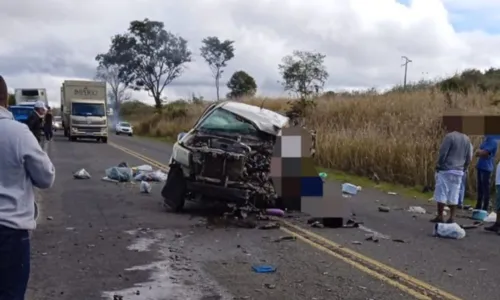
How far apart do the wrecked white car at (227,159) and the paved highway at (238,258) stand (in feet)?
1.76

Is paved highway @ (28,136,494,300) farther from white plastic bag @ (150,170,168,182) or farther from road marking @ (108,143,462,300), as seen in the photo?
white plastic bag @ (150,170,168,182)

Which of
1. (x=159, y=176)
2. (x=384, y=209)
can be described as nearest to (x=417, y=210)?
(x=384, y=209)

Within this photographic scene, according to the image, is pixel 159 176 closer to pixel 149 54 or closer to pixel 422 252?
pixel 422 252

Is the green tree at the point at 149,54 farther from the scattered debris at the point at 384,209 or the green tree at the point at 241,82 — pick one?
the scattered debris at the point at 384,209

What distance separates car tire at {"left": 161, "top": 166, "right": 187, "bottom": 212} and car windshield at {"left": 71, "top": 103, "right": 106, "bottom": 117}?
27932 millimetres

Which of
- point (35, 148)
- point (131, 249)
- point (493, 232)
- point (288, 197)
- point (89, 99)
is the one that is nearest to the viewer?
point (35, 148)

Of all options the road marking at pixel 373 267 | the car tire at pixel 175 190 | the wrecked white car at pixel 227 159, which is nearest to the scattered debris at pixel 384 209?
the wrecked white car at pixel 227 159

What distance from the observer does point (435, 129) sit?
18.5m

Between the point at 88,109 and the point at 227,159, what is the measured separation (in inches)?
1164

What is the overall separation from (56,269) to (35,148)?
3754 millimetres

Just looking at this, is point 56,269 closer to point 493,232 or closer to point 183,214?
point 183,214

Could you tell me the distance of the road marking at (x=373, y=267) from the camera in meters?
6.60

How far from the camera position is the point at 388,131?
2112 centimetres

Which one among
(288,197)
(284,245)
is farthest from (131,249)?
(288,197)
